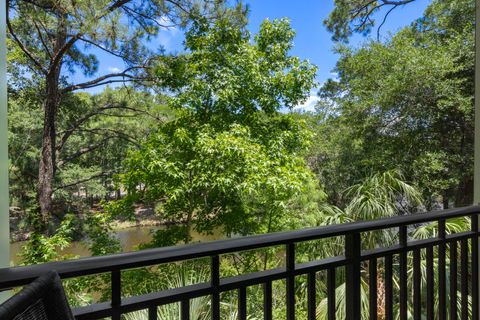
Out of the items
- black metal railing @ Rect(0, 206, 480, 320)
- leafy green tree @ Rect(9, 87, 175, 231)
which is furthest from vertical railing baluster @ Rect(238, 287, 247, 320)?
leafy green tree @ Rect(9, 87, 175, 231)

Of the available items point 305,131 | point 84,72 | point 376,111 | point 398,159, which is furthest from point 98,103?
point 398,159

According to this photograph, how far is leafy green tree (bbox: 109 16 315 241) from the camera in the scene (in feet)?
14.7

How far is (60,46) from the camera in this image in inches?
152

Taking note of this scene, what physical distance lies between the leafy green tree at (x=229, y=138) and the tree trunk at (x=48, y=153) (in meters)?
0.78

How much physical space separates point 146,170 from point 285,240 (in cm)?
358

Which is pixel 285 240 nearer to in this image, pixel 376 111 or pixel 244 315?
pixel 244 315

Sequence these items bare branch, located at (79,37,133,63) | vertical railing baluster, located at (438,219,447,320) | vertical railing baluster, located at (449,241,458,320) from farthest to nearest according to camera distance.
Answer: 1. bare branch, located at (79,37,133,63)
2. vertical railing baluster, located at (449,241,458,320)
3. vertical railing baluster, located at (438,219,447,320)

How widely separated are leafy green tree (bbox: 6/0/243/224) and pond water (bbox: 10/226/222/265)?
44 cm

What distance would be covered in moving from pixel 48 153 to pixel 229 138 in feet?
6.85

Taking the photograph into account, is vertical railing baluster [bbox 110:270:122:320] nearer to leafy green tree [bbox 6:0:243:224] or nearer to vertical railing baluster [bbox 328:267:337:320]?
vertical railing baluster [bbox 328:267:337:320]

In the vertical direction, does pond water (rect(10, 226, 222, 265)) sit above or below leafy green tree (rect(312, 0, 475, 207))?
below

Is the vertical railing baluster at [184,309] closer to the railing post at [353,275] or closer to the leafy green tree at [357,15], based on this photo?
the railing post at [353,275]

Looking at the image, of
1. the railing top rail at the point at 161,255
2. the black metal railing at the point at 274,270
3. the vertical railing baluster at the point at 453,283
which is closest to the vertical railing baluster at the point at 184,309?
the black metal railing at the point at 274,270

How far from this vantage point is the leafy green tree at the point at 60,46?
12.1 ft
